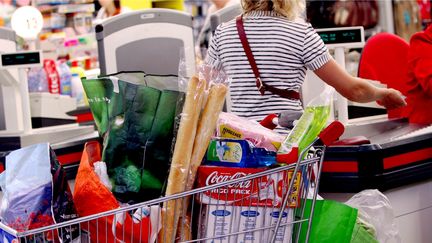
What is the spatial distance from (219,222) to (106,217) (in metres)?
0.25

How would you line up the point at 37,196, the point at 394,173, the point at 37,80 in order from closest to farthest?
the point at 37,196 < the point at 394,173 < the point at 37,80

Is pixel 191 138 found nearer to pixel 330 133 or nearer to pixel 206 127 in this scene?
pixel 206 127

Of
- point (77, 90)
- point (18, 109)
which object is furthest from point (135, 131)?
point (77, 90)

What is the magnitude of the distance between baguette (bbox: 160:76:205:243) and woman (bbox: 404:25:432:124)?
1840 mm

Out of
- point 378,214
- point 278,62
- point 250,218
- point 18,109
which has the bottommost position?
point 378,214

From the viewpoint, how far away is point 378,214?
232cm

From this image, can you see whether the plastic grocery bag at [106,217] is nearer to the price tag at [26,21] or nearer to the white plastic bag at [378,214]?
the white plastic bag at [378,214]

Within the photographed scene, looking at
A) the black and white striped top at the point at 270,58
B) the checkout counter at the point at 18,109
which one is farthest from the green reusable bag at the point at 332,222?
the checkout counter at the point at 18,109

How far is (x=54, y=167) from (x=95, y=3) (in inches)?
281

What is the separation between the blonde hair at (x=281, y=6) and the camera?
287 cm

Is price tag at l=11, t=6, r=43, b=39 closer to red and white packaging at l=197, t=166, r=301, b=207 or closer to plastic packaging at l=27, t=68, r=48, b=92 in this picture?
plastic packaging at l=27, t=68, r=48, b=92

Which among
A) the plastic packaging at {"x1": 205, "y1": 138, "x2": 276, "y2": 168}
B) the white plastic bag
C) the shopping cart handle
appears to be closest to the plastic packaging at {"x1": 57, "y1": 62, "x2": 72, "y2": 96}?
the white plastic bag

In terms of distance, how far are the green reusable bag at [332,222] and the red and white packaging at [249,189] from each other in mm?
227

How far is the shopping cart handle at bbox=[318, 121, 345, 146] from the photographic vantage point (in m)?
1.80
